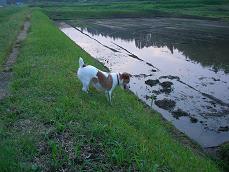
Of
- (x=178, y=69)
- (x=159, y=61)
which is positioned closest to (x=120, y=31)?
(x=159, y=61)

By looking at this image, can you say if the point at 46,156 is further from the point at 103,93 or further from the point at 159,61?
the point at 159,61

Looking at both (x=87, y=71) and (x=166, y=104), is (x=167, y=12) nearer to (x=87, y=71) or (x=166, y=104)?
(x=166, y=104)

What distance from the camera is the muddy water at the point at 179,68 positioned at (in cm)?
1302

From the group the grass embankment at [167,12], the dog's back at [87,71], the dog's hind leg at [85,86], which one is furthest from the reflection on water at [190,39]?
the grass embankment at [167,12]

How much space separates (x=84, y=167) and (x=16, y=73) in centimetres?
827

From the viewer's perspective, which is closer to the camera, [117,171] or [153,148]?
[117,171]

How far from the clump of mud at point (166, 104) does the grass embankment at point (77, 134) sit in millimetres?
1850

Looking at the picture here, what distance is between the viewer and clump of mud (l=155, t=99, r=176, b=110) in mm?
14195

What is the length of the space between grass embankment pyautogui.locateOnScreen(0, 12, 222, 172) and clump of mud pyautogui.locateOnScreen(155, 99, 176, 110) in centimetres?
185

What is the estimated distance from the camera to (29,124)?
28.0 feet

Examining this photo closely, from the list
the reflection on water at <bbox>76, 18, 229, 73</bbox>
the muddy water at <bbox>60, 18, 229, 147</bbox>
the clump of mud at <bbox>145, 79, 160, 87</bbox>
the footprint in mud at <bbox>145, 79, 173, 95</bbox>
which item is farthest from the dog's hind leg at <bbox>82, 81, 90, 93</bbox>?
the reflection on water at <bbox>76, 18, 229, 73</bbox>

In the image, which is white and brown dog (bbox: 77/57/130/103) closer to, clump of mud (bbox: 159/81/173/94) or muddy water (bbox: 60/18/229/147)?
muddy water (bbox: 60/18/229/147)

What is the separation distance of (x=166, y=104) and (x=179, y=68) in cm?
749

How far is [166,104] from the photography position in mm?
14422
